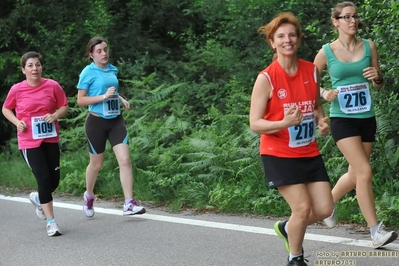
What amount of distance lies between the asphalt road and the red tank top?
1.05 metres

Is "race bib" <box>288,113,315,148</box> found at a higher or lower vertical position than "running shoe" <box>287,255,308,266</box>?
higher

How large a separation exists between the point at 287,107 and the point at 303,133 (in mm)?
219

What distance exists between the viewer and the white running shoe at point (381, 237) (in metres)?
6.08

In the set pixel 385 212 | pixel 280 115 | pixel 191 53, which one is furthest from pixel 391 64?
pixel 191 53

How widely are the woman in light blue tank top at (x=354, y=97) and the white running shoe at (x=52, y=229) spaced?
320 cm

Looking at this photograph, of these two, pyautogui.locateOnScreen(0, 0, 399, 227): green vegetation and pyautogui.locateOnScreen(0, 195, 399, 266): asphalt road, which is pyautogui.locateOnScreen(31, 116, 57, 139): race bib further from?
pyautogui.locateOnScreen(0, 0, 399, 227): green vegetation

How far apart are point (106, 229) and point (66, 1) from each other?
28.3 feet

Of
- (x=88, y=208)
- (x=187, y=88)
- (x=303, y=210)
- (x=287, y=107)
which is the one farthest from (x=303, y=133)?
(x=187, y=88)

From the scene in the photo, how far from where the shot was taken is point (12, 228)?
8578 mm

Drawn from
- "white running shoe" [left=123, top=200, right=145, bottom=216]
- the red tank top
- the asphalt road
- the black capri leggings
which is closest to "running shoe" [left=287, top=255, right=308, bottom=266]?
the asphalt road

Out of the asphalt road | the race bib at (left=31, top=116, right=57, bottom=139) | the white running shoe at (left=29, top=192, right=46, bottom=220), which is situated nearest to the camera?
the asphalt road

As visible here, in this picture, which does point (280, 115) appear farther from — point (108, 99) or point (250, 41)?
point (250, 41)

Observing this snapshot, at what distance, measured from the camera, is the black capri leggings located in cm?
821

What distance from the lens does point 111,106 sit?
28.3 feet
